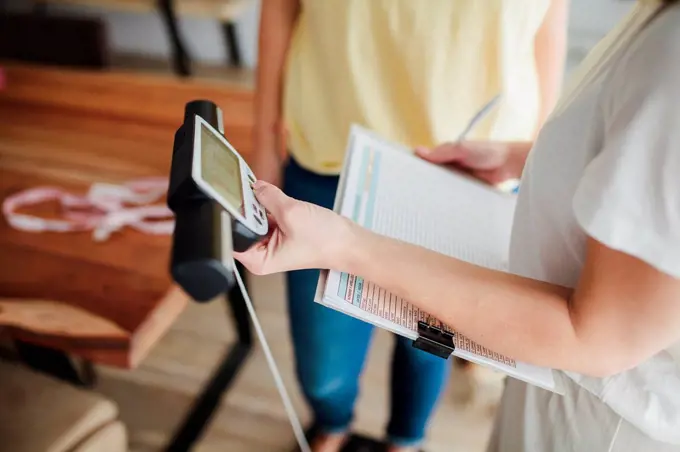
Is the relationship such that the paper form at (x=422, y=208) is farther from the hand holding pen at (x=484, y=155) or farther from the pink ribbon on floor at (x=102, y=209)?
the pink ribbon on floor at (x=102, y=209)

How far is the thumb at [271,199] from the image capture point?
1.47 ft

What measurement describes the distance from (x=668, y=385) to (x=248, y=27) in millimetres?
2200

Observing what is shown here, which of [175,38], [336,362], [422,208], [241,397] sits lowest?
[241,397]

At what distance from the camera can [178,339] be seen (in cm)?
160

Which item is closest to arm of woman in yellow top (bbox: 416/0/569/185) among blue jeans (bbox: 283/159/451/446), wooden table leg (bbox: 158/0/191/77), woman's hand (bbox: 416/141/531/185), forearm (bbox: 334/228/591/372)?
woman's hand (bbox: 416/141/531/185)

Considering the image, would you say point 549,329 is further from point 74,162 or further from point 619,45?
point 74,162

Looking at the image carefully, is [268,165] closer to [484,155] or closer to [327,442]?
[484,155]

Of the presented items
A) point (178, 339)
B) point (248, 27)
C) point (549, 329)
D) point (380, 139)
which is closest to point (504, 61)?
point (380, 139)

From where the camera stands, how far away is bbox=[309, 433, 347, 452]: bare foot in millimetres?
1180

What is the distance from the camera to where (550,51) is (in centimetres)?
79

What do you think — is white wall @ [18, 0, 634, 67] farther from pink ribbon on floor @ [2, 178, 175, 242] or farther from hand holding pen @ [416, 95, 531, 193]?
hand holding pen @ [416, 95, 531, 193]

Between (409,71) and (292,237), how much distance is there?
410 mm

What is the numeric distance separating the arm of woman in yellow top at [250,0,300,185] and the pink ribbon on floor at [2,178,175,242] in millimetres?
191

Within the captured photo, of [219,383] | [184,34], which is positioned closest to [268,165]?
[219,383]
